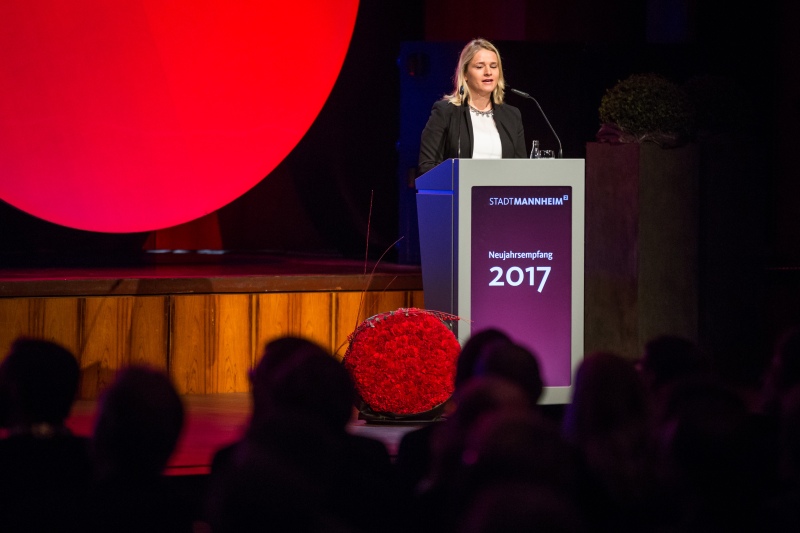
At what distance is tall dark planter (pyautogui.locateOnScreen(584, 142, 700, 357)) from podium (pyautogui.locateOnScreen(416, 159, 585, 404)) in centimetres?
59

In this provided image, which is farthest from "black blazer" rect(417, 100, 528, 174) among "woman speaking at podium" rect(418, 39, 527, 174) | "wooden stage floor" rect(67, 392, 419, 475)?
"wooden stage floor" rect(67, 392, 419, 475)

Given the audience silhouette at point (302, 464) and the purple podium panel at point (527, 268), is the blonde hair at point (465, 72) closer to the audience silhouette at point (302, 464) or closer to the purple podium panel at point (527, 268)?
the purple podium panel at point (527, 268)

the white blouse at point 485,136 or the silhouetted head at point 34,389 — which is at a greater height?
the white blouse at point 485,136

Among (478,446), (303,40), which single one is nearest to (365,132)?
(303,40)

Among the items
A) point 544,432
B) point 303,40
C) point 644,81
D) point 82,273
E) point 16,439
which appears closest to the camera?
point 544,432

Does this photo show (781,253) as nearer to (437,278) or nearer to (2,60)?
(437,278)

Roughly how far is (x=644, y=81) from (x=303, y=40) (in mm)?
1891

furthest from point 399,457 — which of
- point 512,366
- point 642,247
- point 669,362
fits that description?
point 642,247

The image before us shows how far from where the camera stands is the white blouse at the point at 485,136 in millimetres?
4168

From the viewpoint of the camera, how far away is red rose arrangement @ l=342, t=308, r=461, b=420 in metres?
3.78

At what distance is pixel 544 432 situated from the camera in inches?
66.0

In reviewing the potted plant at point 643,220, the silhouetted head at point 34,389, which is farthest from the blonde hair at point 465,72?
the silhouetted head at point 34,389

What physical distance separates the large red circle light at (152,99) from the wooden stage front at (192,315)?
49 centimetres

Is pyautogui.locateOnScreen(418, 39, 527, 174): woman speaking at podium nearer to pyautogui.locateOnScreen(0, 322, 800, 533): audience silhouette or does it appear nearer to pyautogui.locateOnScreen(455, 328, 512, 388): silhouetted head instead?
pyautogui.locateOnScreen(455, 328, 512, 388): silhouetted head
